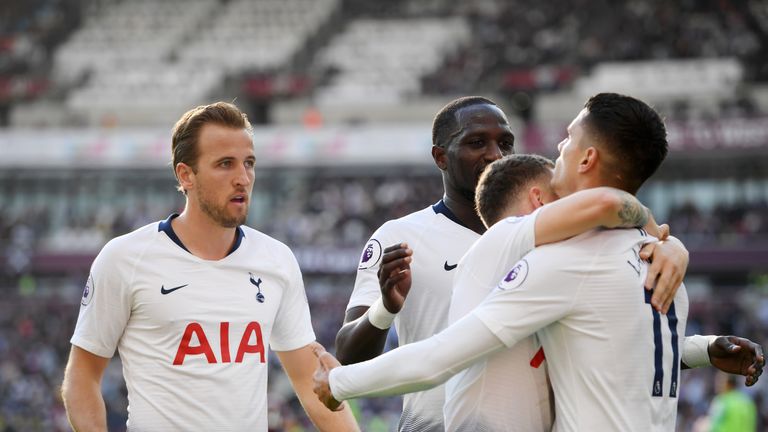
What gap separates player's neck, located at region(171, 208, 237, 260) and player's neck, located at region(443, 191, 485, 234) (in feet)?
3.15

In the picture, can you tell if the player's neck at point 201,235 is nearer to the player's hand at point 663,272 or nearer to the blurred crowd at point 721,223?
the player's hand at point 663,272

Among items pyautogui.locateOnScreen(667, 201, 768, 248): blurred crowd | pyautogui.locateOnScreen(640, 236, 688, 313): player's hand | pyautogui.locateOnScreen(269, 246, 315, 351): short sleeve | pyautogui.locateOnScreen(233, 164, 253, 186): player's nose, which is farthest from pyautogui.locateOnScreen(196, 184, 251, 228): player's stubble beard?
pyautogui.locateOnScreen(667, 201, 768, 248): blurred crowd

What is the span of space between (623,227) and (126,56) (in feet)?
126

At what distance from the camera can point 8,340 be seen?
2741 centimetres

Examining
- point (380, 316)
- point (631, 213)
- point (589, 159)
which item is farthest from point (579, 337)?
point (380, 316)

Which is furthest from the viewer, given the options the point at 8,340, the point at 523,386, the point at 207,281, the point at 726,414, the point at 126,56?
the point at 126,56

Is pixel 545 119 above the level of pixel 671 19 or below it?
below

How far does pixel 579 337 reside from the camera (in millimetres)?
3299

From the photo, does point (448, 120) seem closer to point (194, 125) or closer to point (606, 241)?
point (194, 125)

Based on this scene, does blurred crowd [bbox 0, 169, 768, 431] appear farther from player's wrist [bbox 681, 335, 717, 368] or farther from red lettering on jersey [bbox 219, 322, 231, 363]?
player's wrist [bbox 681, 335, 717, 368]

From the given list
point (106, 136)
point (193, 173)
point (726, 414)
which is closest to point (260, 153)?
point (106, 136)

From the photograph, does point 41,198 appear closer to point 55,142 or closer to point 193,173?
point 55,142

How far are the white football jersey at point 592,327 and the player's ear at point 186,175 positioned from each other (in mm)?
1729

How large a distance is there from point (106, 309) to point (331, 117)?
30.8 m
